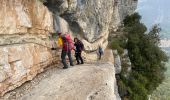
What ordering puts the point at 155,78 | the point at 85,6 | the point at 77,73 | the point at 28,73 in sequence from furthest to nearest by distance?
the point at 155,78 → the point at 85,6 → the point at 77,73 → the point at 28,73

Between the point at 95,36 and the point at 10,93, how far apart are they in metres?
17.8

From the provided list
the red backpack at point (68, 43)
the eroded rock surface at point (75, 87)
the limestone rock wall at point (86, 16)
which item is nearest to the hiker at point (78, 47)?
the limestone rock wall at point (86, 16)

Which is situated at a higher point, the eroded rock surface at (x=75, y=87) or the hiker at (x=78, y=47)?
the hiker at (x=78, y=47)

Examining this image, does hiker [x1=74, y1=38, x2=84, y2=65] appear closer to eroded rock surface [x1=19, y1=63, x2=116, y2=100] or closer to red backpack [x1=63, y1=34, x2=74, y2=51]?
red backpack [x1=63, y1=34, x2=74, y2=51]

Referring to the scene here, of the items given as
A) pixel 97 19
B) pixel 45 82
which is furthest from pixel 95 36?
pixel 45 82

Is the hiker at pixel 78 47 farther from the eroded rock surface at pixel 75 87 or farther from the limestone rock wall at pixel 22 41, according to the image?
the eroded rock surface at pixel 75 87

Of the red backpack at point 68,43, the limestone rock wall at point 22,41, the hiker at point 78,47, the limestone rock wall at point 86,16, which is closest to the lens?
the limestone rock wall at point 22,41

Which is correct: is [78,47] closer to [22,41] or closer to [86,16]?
[86,16]

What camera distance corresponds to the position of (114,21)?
45.4m

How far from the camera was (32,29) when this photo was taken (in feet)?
62.5

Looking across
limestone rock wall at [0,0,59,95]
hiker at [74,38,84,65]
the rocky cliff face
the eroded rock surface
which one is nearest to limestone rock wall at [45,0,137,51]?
the rocky cliff face

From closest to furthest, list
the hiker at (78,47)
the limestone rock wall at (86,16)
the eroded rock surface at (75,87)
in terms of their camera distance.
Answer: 1. the eroded rock surface at (75,87)
2. the limestone rock wall at (86,16)
3. the hiker at (78,47)

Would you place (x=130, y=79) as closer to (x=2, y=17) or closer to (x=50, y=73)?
(x=50, y=73)

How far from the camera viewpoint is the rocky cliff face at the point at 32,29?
51.5 feet
